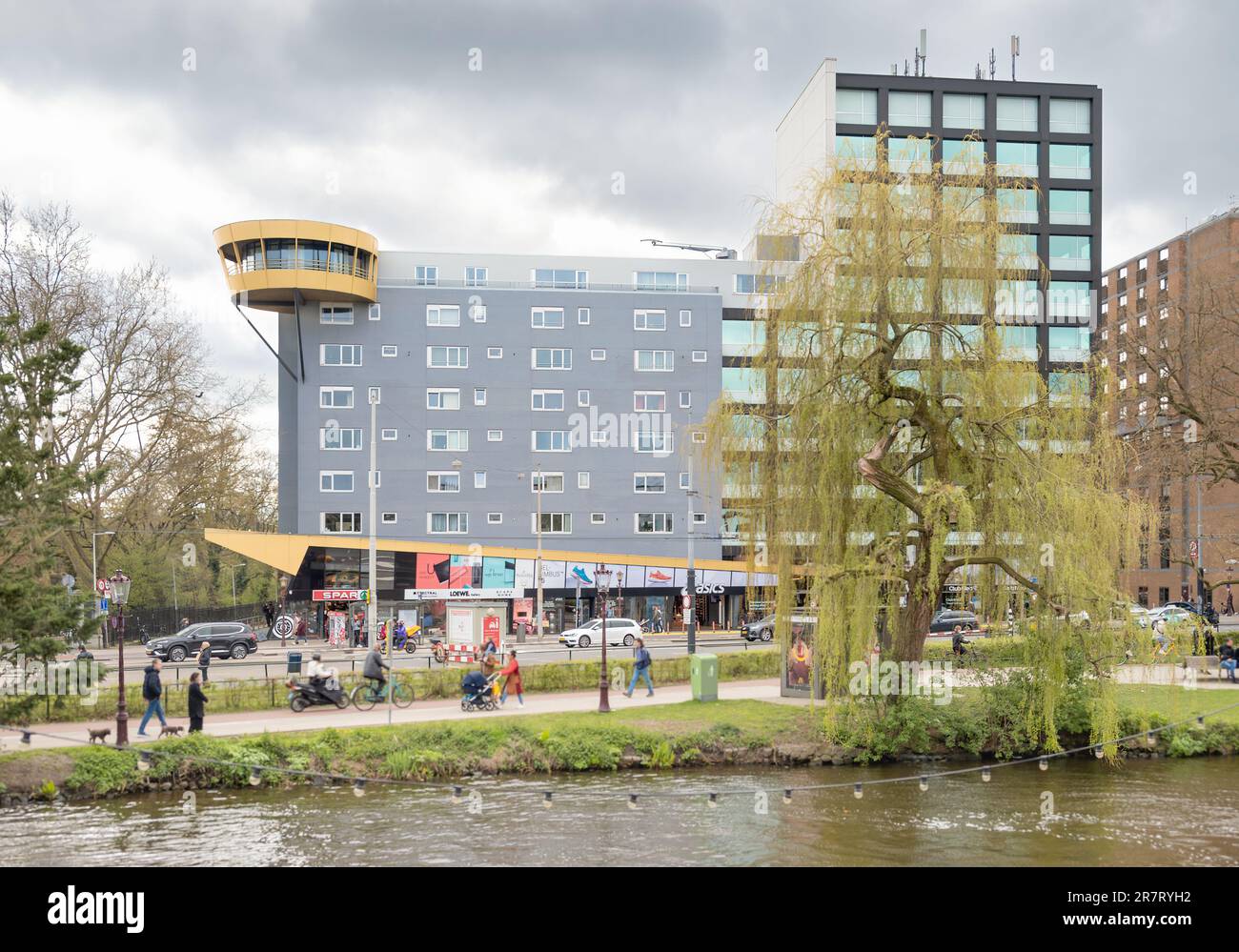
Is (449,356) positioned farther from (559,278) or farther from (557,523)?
(557,523)

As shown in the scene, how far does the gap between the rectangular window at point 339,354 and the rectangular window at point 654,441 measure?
725 inches

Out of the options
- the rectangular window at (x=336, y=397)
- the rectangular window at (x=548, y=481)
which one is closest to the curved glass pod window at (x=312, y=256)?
the rectangular window at (x=336, y=397)

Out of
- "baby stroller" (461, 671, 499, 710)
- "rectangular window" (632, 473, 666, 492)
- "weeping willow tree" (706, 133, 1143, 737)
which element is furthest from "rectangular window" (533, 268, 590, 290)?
"weeping willow tree" (706, 133, 1143, 737)

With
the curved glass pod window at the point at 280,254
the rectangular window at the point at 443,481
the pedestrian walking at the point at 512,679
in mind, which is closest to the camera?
the pedestrian walking at the point at 512,679

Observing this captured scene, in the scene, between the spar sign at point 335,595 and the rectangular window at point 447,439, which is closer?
the spar sign at point 335,595

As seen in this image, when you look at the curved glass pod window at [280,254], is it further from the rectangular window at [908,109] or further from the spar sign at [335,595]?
the rectangular window at [908,109]

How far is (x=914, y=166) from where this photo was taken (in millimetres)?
23469

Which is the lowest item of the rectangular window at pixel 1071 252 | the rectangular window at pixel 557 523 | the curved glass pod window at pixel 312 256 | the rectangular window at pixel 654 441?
the rectangular window at pixel 557 523

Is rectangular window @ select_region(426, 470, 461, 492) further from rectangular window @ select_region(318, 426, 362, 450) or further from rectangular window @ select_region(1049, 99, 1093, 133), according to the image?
rectangular window @ select_region(1049, 99, 1093, 133)

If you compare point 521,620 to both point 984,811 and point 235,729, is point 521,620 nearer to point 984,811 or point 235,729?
point 235,729

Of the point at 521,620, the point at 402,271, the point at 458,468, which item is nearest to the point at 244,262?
the point at 402,271

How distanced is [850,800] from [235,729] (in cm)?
1359

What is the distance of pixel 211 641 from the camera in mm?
45125

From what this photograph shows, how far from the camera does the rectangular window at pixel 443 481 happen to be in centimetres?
6481
